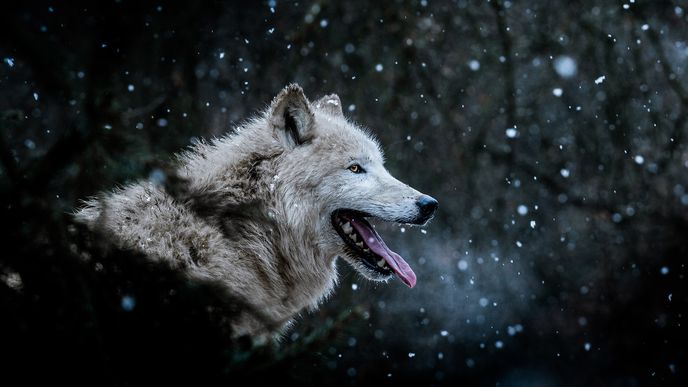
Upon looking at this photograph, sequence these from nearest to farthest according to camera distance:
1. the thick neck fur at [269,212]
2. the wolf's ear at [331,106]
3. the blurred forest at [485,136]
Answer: the thick neck fur at [269,212] < the wolf's ear at [331,106] < the blurred forest at [485,136]

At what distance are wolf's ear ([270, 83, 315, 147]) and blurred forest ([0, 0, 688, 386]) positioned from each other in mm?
889

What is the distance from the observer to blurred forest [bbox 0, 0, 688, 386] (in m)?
6.21

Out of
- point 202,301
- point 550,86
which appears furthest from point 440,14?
point 202,301

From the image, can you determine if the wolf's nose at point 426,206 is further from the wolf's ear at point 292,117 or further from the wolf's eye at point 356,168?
the wolf's ear at point 292,117

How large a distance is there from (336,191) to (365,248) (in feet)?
1.09

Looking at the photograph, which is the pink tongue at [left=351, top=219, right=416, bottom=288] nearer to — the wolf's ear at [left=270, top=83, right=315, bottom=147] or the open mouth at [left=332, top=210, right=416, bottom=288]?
the open mouth at [left=332, top=210, right=416, bottom=288]

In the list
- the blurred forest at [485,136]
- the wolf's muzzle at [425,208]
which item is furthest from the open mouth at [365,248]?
the blurred forest at [485,136]

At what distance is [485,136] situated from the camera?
7254 millimetres

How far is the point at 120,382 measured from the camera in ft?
3.89

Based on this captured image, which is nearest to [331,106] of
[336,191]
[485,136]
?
[336,191]

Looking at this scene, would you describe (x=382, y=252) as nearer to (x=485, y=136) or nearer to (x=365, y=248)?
(x=365, y=248)

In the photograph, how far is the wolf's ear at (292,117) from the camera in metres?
3.13

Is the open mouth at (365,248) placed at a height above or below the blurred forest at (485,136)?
below

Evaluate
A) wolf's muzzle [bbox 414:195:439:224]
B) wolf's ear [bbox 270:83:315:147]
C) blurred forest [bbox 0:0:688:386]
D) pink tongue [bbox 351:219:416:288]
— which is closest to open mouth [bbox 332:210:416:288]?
pink tongue [bbox 351:219:416:288]
